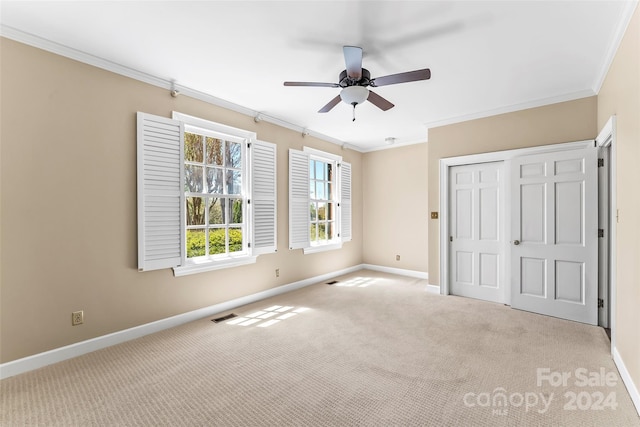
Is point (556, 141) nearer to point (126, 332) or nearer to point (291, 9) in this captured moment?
point (291, 9)

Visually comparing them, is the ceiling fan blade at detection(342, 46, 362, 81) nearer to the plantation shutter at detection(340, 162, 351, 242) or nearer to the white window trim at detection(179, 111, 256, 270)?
the white window trim at detection(179, 111, 256, 270)

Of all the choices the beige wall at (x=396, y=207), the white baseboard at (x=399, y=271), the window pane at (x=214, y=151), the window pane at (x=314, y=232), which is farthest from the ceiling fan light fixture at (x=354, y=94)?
the white baseboard at (x=399, y=271)

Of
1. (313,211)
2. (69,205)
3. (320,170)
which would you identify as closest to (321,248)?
(313,211)

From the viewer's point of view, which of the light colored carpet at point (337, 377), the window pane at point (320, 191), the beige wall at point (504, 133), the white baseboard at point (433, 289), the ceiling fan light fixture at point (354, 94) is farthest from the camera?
the window pane at point (320, 191)

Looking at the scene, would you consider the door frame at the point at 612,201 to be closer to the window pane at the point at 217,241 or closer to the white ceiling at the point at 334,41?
the white ceiling at the point at 334,41

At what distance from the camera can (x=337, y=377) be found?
2299 millimetres

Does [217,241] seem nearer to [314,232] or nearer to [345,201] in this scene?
[314,232]

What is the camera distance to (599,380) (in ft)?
7.31

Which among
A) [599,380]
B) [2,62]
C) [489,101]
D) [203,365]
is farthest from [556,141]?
[2,62]

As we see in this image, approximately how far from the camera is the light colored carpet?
6.13 ft

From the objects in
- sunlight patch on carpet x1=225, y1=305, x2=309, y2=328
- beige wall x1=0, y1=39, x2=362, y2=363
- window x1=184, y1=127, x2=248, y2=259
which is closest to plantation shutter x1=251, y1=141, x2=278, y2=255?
window x1=184, y1=127, x2=248, y2=259

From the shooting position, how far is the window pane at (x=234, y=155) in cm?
400

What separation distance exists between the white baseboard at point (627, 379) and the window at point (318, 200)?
3.75 metres

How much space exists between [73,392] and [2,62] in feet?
8.47
